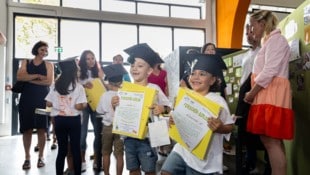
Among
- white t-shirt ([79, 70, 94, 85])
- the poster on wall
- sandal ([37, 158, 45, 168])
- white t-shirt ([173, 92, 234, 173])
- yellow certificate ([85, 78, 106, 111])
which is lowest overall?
sandal ([37, 158, 45, 168])

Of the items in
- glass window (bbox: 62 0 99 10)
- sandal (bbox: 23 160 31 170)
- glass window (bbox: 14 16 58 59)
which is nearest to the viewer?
sandal (bbox: 23 160 31 170)

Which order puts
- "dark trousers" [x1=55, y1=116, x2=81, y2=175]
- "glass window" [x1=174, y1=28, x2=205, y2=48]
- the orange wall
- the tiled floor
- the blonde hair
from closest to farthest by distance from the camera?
1. the blonde hair
2. "dark trousers" [x1=55, y1=116, x2=81, y2=175]
3. the tiled floor
4. the orange wall
5. "glass window" [x1=174, y1=28, x2=205, y2=48]

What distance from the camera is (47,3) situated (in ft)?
25.7

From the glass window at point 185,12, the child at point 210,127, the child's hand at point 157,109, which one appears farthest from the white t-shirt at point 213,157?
the glass window at point 185,12

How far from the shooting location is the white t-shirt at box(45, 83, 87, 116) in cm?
280

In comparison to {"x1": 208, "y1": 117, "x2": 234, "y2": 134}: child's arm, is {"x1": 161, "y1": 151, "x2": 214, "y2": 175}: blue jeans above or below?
below

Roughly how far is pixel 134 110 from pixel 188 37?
7.57 metres

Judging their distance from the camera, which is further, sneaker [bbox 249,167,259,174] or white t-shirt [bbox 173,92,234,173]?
sneaker [bbox 249,167,259,174]

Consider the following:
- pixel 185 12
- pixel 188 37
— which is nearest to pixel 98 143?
pixel 188 37

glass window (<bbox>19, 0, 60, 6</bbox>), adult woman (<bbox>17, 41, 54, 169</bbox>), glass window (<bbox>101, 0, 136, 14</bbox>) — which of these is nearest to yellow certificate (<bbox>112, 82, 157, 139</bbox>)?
adult woman (<bbox>17, 41, 54, 169</bbox>)

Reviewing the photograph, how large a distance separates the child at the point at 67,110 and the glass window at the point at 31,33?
5.23m

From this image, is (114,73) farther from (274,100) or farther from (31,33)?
(31,33)

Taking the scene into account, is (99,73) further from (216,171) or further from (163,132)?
(216,171)

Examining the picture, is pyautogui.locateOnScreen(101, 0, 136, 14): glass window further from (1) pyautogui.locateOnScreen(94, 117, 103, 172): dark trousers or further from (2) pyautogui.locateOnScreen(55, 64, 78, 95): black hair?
(2) pyautogui.locateOnScreen(55, 64, 78, 95): black hair
